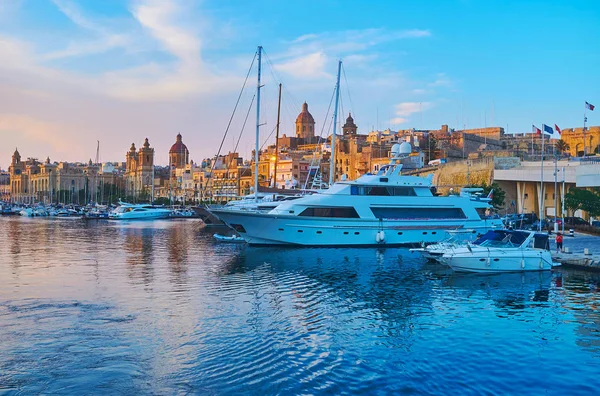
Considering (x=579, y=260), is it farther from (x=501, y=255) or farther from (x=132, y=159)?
(x=132, y=159)

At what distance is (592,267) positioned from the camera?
26250mm

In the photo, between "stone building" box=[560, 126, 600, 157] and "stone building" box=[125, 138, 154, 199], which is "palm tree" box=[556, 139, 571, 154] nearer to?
"stone building" box=[560, 126, 600, 157]

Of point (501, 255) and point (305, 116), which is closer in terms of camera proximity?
point (501, 255)

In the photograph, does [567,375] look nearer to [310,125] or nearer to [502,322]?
[502,322]

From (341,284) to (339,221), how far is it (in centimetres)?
1345

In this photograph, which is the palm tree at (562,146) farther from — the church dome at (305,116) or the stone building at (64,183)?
the stone building at (64,183)

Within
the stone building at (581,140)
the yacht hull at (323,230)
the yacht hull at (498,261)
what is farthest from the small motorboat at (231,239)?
the stone building at (581,140)

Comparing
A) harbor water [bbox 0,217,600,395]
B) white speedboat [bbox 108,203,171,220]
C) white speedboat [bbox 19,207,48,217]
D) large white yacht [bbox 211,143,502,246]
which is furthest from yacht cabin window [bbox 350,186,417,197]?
white speedboat [bbox 19,207,48,217]

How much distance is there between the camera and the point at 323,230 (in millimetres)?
37156

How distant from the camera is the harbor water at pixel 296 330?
1238 centimetres

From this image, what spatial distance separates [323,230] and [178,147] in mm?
Answer: 143443

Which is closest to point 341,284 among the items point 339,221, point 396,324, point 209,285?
point 209,285

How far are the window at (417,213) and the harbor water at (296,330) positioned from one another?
9535mm

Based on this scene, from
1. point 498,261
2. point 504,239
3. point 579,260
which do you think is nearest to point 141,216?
point 504,239
